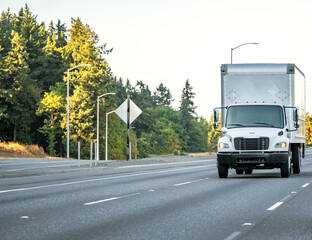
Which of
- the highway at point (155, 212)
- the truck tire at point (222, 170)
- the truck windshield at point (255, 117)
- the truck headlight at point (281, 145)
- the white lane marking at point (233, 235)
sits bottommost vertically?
the white lane marking at point (233, 235)

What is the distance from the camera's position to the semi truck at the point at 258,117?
21.4 metres

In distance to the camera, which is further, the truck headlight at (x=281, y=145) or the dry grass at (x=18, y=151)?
the dry grass at (x=18, y=151)

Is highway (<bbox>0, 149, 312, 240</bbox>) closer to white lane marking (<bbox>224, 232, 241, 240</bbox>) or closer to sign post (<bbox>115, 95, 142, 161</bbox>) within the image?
white lane marking (<bbox>224, 232, 241, 240</bbox>)

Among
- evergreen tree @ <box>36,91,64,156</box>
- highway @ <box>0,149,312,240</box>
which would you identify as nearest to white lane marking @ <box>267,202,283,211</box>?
highway @ <box>0,149,312,240</box>

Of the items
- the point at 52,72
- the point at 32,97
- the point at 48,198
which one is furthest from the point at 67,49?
the point at 48,198

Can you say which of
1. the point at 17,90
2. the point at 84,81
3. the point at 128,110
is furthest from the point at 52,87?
the point at 128,110

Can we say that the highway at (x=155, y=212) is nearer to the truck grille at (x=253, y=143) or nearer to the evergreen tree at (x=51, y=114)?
the truck grille at (x=253, y=143)

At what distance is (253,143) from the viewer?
21453 millimetres

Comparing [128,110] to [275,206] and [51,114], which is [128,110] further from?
[51,114]

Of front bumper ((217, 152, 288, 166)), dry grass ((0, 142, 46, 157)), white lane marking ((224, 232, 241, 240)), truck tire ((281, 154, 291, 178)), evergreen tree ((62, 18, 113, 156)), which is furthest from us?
evergreen tree ((62, 18, 113, 156))

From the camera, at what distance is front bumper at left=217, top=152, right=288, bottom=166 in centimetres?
2134

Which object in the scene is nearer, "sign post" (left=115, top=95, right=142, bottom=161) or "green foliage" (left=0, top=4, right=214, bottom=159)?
"sign post" (left=115, top=95, right=142, bottom=161)

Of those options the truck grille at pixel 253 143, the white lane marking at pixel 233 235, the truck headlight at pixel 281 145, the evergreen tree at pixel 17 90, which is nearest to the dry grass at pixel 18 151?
the evergreen tree at pixel 17 90

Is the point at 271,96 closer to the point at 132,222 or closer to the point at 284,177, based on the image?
the point at 284,177
